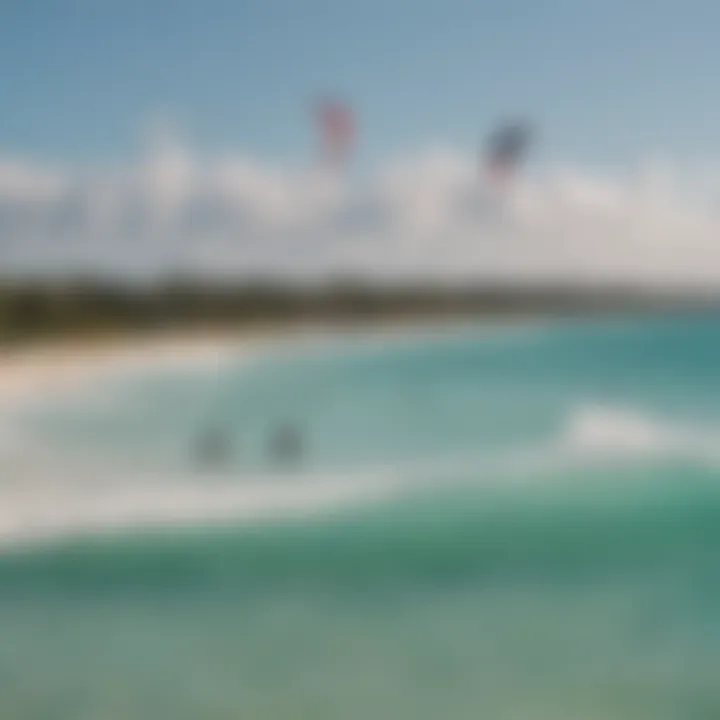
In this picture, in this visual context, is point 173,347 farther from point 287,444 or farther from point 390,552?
point 390,552

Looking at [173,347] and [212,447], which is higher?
[173,347]

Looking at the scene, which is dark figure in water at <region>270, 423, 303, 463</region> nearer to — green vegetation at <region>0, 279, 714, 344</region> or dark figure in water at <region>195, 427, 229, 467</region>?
dark figure in water at <region>195, 427, 229, 467</region>

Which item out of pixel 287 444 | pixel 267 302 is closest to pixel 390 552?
pixel 287 444

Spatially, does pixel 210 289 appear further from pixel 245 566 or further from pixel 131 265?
pixel 245 566

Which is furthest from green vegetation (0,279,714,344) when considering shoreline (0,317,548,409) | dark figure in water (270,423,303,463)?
dark figure in water (270,423,303,463)

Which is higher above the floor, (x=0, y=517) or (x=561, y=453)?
(x=561, y=453)

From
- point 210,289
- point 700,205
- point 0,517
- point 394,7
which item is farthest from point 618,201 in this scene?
point 0,517

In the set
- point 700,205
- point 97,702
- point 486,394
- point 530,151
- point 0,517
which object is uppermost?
point 530,151
